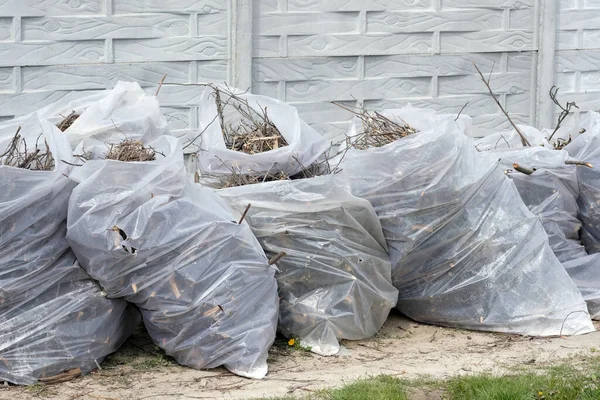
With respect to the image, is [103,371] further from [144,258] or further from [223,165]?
[223,165]

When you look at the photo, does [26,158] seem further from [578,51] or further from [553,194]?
[578,51]

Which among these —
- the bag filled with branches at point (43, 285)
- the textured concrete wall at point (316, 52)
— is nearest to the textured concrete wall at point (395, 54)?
the textured concrete wall at point (316, 52)

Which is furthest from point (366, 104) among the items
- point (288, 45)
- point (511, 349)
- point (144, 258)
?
point (144, 258)

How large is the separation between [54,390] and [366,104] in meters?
3.22

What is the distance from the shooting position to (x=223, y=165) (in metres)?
4.66

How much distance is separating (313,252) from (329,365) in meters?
0.54

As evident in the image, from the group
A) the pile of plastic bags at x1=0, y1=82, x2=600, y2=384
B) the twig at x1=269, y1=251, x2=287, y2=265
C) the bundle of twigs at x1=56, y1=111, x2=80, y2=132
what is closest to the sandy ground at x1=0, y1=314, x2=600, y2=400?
the pile of plastic bags at x1=0, y1=82, x2=600, y2=384

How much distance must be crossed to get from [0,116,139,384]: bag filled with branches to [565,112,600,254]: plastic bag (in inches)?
110

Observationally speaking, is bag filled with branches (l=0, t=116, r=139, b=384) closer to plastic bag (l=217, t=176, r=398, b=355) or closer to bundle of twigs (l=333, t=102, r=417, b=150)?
plastic bag (l=217, t=176, r=398, b=355)

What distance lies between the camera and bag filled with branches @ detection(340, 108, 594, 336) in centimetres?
468

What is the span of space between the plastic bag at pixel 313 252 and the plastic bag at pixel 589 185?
1.59 meters

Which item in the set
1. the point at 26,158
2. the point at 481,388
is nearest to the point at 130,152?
the point at 26,158

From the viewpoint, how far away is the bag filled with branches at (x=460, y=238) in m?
4.68

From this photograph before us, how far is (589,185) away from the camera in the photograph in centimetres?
541
